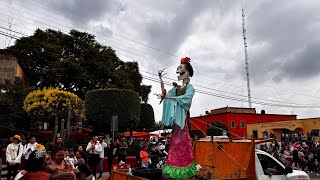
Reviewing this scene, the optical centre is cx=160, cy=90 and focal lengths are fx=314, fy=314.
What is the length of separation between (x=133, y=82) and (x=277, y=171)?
32335 mm

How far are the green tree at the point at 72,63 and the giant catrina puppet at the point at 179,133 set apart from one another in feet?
91.4

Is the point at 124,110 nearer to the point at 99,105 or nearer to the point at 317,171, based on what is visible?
the point at 99,105

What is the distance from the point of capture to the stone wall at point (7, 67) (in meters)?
27.7

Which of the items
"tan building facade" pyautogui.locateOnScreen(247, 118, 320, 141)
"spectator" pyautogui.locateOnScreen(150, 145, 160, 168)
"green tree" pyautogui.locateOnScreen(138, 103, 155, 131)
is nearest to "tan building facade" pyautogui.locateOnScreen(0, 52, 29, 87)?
"green tree" pyautogui.locateOnScreen(138, 103, 155, 131)

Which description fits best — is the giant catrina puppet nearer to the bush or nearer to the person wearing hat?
the person wearing hat

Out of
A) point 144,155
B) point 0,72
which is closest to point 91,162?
point 144,155

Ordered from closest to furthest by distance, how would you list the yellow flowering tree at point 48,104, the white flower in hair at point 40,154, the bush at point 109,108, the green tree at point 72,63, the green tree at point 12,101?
the white flower in hair at point 40,154 → the yellow flowering tree at point 48,104 → the green tree at point 12,101 → the bush at point 109,108 → the green tree at point 72,63

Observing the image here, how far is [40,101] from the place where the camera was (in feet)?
71.2

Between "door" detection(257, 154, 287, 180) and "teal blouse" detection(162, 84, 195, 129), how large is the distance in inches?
86.4

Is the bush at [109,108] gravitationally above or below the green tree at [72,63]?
below

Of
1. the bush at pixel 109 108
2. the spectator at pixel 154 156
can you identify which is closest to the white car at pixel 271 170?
the spectator at pixel 154 156

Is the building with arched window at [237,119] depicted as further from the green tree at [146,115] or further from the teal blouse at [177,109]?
the teal blouse at [177,109]

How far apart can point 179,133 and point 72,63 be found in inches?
1122

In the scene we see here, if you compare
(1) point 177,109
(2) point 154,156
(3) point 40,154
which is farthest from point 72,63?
(3) point 40,154
